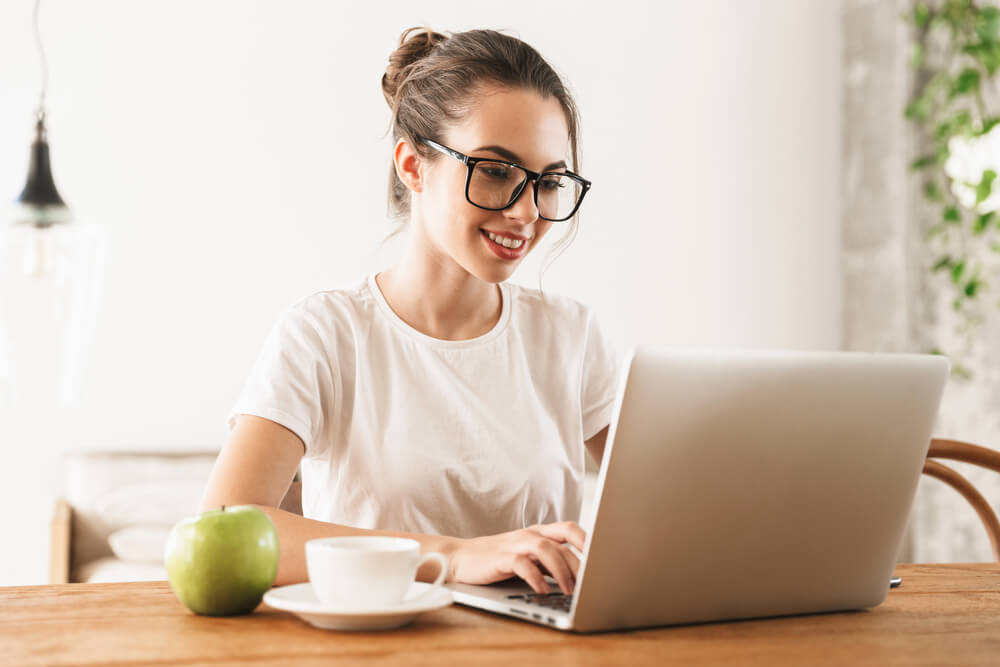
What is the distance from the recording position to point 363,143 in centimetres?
349

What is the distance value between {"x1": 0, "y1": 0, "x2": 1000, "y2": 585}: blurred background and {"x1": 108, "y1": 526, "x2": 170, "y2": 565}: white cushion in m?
0.33

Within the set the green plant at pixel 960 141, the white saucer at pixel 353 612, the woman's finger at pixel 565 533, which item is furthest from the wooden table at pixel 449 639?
the green plant at pixel 960 141

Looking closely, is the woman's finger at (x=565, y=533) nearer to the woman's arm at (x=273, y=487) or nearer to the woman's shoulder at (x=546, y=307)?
the woman's arm at (x=273, y=487)

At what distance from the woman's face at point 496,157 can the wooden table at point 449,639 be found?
623 millimetres

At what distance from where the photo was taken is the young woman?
1420 mm

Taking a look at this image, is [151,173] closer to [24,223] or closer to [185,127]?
[185,127]

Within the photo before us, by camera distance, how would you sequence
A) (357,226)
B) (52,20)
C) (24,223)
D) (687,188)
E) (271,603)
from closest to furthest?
(271,603)
(24,223)
(52,20)
(357,226)
(687,188)

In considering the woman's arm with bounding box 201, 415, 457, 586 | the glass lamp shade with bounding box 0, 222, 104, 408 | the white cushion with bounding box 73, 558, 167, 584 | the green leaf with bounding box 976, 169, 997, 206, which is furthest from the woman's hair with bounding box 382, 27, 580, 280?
the green leaf with bounding box 976, 169, 997, 206

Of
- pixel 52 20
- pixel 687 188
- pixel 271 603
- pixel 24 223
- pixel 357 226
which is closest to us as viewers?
pixel 271 603

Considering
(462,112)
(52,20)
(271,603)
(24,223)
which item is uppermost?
(52,20)

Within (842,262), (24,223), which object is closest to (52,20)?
(24,223)

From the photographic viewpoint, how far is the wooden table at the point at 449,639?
2.53 feet

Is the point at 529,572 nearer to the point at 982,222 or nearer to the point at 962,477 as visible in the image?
the point at 962,477

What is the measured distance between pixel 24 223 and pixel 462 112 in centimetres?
171
